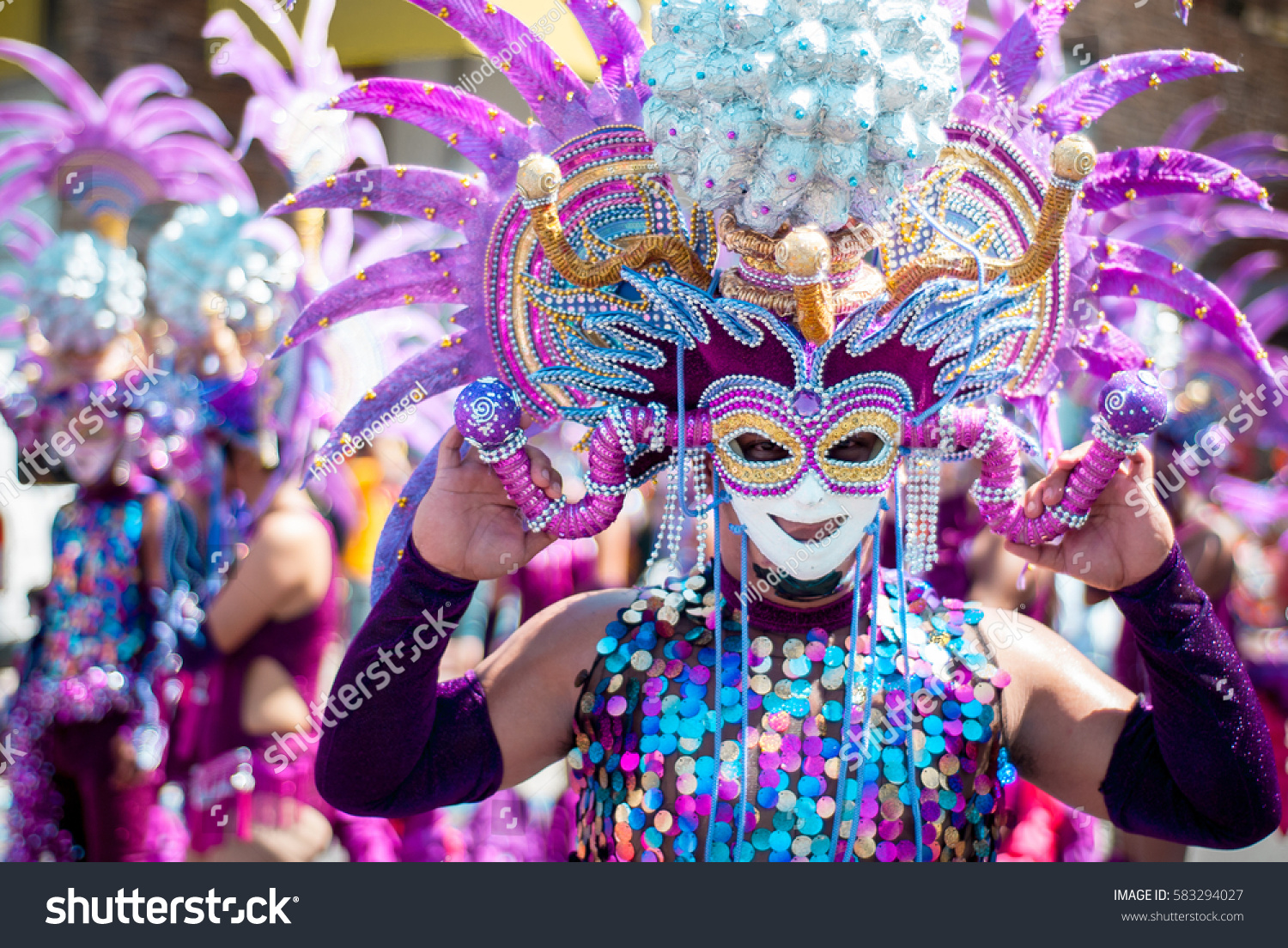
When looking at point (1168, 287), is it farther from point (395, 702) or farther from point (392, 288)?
point (395, 702)

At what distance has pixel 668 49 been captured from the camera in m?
1.72

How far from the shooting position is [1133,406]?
1.68 m

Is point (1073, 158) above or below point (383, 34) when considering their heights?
below

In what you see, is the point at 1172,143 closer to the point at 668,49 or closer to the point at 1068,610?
the point at 1068,610

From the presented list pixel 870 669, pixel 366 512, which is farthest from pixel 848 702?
pixel 366 512

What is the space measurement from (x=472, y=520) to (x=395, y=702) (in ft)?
0.99

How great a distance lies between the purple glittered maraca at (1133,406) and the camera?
1677 millimetres

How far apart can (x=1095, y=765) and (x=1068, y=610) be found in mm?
3090

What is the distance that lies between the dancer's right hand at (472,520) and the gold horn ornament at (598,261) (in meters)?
0.29

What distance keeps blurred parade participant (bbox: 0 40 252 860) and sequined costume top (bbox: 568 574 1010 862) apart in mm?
2310

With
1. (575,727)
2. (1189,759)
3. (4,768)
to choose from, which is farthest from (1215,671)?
(4,768)

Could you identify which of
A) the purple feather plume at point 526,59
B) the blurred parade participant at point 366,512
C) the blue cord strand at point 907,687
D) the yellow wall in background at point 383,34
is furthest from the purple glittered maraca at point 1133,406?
the yellow wall in background at point 383,34

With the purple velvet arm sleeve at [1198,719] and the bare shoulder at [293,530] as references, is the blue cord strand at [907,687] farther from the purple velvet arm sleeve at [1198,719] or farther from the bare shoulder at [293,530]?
the bare shoulder at [293,530]

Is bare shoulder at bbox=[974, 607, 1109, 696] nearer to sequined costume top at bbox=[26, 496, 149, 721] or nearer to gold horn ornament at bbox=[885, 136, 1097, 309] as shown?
gold horn ornament at bbox=[885, 136, 1097, 309]
